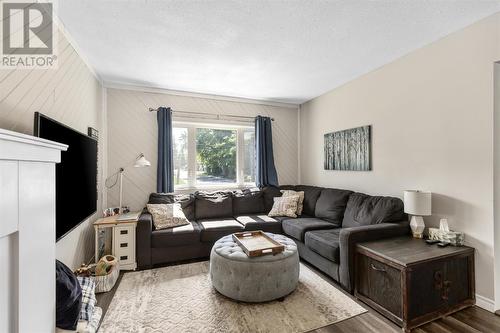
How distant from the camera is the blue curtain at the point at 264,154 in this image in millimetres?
4359

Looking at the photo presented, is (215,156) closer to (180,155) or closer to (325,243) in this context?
(180,155)

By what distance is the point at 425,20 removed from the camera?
2.09 meters

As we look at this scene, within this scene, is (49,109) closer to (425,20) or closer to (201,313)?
(201,313)

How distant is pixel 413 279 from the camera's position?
1838 mm

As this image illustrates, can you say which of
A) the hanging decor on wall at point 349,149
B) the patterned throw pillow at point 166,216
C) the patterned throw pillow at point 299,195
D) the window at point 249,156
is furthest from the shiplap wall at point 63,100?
the hanging decor on wall at point 349,149

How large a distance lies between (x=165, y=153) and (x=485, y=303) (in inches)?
160

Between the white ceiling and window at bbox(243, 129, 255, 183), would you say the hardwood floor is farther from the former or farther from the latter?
window at bbox(243, 129, 255, 183)

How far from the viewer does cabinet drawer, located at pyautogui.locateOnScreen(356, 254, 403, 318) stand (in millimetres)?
1889

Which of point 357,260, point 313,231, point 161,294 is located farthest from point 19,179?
point 313,231

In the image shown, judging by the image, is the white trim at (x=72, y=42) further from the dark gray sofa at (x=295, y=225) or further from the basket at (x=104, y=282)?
the basket at (x=104, y=282)

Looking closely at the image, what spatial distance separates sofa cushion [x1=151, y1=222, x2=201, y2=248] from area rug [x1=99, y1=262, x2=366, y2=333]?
46 cm

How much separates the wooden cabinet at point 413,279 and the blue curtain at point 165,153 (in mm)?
2842

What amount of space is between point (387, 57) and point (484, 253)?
224 centimetres
